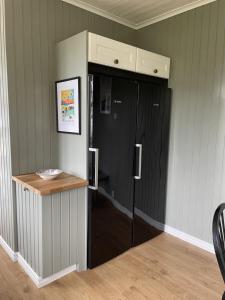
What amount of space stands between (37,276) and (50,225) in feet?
1.55

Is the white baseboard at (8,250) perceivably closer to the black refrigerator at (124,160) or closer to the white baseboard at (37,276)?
the white baseboard at (37,276)

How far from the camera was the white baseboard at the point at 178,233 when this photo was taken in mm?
2570

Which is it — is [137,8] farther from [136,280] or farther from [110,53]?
[136,280]

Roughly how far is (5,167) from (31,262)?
3.07 ft

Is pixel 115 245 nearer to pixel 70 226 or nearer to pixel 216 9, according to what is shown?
pixel 70 226

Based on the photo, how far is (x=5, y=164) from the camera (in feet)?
7.51

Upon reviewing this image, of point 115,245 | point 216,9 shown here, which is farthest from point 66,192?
point 216,9

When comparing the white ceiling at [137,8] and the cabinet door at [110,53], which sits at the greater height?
the white ceiling at [137,8]

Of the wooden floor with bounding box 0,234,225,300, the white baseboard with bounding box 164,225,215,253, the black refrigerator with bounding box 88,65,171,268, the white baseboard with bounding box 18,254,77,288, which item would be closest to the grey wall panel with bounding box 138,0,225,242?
the white baseboard with bounding box 164,225,215,253

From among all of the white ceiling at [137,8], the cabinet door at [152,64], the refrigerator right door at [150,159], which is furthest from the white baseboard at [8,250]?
the white ceiling at [137,8]

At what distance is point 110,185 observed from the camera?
2.26 m

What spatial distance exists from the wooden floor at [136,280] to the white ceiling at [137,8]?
8.81 ft

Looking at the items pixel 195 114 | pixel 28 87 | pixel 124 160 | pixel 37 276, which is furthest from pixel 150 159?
pixel 37 276

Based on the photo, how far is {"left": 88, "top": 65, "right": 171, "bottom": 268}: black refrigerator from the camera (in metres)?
2.12
